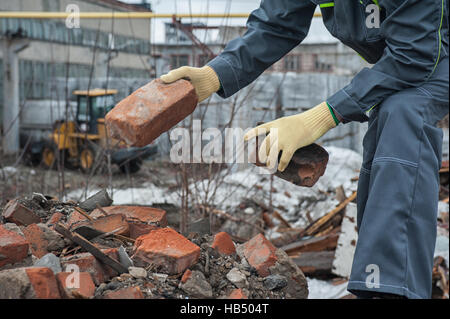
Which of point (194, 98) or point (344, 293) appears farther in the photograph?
point (344, 293)

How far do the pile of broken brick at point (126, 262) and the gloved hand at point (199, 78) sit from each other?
631mm

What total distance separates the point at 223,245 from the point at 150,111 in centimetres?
71

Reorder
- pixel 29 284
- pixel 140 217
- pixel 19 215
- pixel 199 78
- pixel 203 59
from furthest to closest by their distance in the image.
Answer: pixel 203 59, pixel 140 217, pixel 19 215, pixel 199 78, pixel 29 284

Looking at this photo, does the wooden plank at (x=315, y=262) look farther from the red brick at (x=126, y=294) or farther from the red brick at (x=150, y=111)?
the red brick at (x=126, y=294)

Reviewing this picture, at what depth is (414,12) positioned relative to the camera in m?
1.72

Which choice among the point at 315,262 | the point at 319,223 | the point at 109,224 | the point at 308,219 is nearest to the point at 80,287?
the point at 109,224

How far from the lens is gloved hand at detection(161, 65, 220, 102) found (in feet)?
6.54

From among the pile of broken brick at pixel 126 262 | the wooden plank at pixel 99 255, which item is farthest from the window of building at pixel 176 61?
the wooden plank at pixel 99 255

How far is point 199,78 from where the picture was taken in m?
2.07

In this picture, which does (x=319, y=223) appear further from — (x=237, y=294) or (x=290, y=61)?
(x=237, y=294)
